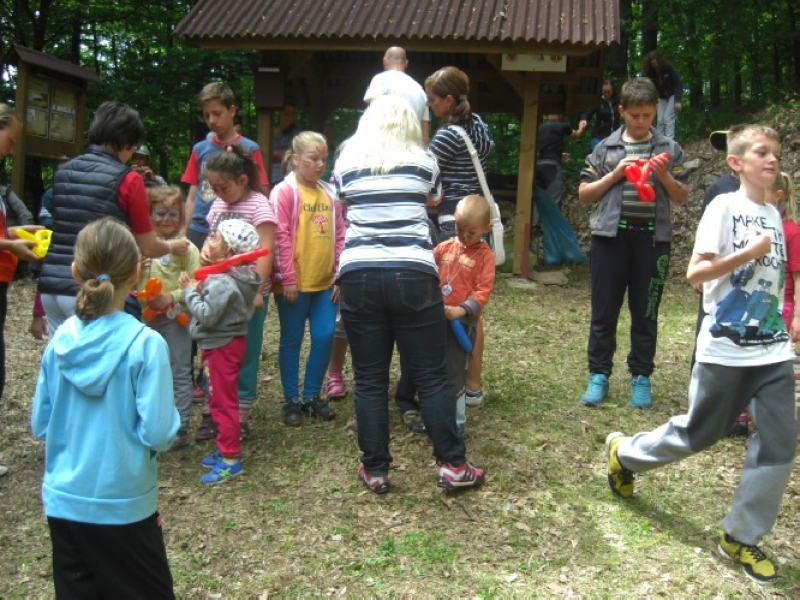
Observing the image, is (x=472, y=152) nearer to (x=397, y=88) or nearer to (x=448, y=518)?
(x=397, y=88)

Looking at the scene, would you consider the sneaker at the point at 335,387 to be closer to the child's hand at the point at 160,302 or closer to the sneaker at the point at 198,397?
the sneaker at the point at 198,397

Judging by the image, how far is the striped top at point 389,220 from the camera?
375 centimetres

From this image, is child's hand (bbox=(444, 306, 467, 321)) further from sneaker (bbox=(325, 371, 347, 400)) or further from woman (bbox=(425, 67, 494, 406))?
sneaker (bbox=(325, 371, 347, 400))

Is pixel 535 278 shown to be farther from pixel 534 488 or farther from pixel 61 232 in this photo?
pixel 61 232

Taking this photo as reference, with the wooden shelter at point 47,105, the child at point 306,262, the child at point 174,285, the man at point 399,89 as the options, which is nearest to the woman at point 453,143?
the man at point 399,89

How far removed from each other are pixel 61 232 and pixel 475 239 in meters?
2.16

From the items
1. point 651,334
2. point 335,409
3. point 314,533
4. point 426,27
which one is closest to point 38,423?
point 314,533

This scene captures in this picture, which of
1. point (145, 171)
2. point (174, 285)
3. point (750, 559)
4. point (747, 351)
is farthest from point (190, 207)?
point (750, 559)

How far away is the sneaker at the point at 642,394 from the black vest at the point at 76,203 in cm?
325

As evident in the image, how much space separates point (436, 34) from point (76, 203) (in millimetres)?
6188

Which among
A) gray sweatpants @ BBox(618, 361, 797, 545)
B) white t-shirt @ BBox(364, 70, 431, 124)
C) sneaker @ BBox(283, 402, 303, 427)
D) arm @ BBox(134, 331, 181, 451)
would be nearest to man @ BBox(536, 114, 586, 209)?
white t-shirt @ BBox(364, 70, 431, 124)

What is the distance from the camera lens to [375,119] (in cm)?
383

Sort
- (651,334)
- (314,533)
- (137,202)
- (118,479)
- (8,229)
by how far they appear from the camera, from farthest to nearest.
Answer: (651,334)
(8,229)
(137,202)
(314,533)
(118,479)

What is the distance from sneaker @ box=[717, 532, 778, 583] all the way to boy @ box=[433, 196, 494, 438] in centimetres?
156
